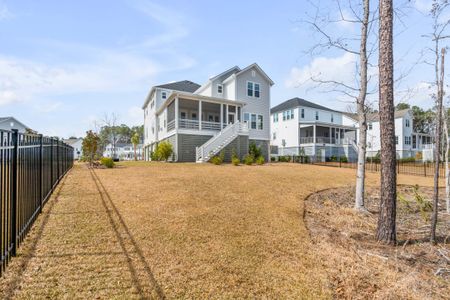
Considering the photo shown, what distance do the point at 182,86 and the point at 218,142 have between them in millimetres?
13769

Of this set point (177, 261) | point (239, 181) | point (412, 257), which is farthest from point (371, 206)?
point (177, 261)

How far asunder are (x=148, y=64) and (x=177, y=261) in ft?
48.3

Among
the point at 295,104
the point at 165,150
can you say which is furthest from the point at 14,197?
the point at 295,104

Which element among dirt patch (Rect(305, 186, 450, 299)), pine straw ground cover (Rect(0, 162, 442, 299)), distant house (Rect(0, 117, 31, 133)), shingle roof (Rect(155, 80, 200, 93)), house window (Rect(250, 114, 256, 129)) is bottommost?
dirt patch (Rect(305, 186, 450, 299))

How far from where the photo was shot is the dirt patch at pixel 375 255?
3436mm

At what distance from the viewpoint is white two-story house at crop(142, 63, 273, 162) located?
19.5 metres

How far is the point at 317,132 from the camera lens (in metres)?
35.4

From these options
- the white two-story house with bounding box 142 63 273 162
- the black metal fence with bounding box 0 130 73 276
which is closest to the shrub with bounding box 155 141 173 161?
the white two-story house with bounding box 142 63 273 162

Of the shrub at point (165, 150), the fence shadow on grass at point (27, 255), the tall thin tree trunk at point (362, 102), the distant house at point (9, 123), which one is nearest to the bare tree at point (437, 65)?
the tall thin tree trunk at point (362, 102)

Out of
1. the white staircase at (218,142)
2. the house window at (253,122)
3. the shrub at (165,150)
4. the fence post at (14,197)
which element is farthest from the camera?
the house window at (253,122)

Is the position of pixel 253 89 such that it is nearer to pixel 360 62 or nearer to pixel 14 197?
pixel 360 62

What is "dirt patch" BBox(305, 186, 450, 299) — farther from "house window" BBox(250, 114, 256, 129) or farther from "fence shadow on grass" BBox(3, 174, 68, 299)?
"house window" BBox(250, 114, 256, 129)

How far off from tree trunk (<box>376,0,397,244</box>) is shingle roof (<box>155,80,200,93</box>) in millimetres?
25387

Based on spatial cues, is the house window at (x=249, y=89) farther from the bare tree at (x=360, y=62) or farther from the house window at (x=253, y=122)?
the bare tree at (x=360, y=62)
